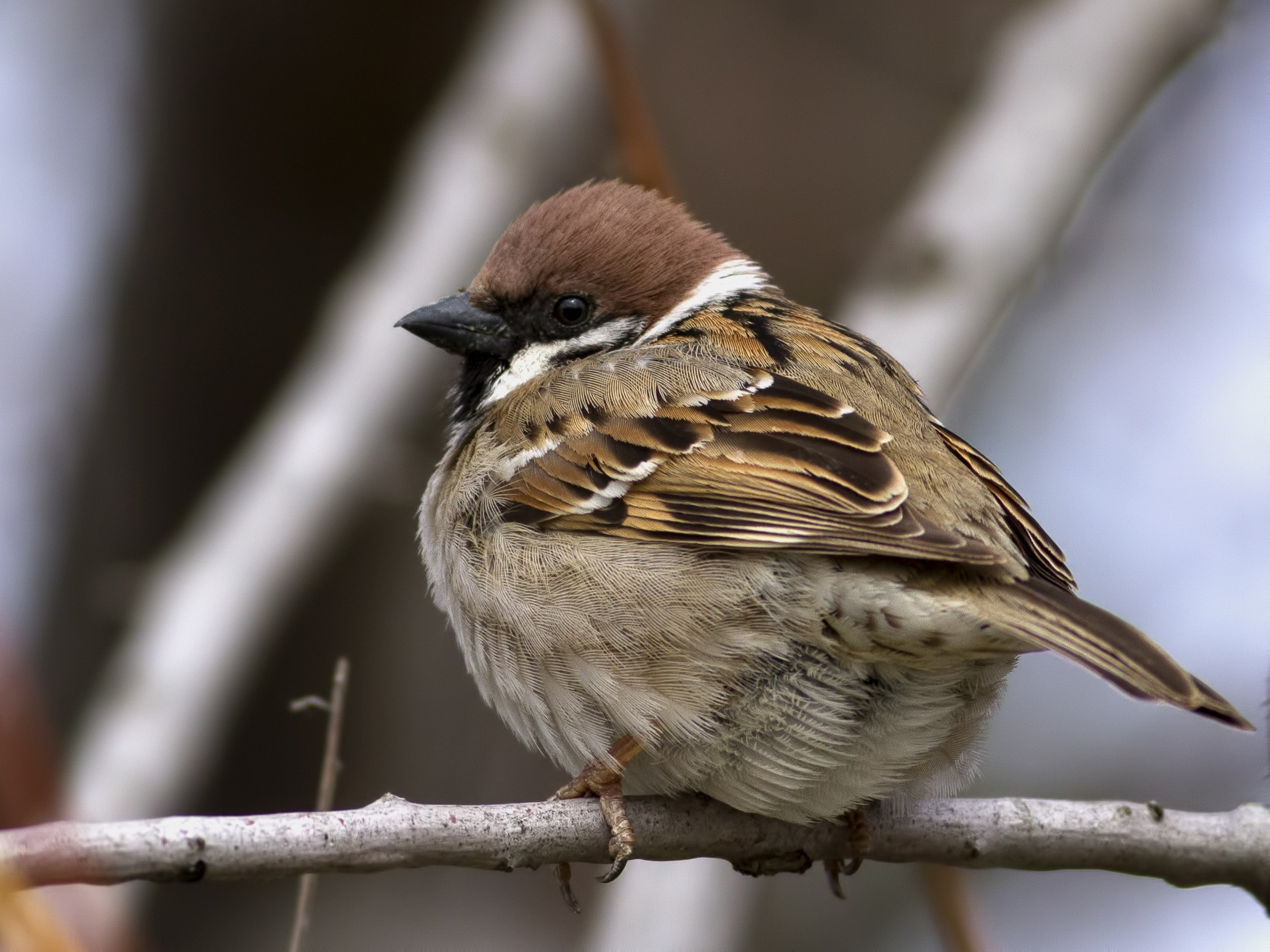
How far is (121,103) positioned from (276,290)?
1.39 m

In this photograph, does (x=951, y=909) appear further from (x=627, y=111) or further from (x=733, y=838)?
(x=627, y=111)

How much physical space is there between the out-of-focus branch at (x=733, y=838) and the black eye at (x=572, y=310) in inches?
64.8

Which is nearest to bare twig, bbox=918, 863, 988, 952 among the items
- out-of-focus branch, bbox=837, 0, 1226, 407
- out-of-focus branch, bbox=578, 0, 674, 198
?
out-of-focus branch, bbox=837, 0, 1226, 407

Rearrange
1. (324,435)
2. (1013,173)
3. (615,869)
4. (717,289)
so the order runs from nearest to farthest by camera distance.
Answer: (615,869)
(717,289)
(324,435)
(1013,173)

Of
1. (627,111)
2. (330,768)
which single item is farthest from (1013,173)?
(330,768)

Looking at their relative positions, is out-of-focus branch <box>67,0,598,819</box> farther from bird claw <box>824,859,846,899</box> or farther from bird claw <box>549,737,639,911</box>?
bird claw <box>824,859,846,899</box>

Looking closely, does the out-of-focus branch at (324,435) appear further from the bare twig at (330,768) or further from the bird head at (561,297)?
the bare twig at (330,768)

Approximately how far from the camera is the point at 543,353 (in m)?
4.24

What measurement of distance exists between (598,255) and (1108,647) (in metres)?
2.19

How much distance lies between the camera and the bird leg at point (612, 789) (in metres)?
3.13

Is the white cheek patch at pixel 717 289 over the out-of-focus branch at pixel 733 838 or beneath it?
over

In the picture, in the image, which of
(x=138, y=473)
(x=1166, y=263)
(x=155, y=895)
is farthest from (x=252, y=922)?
(x=1166, y=263)

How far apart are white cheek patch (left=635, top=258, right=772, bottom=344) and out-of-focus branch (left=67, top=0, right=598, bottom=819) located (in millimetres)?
945

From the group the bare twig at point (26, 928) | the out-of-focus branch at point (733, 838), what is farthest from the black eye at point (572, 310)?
the bare twig at point (26, 928)
